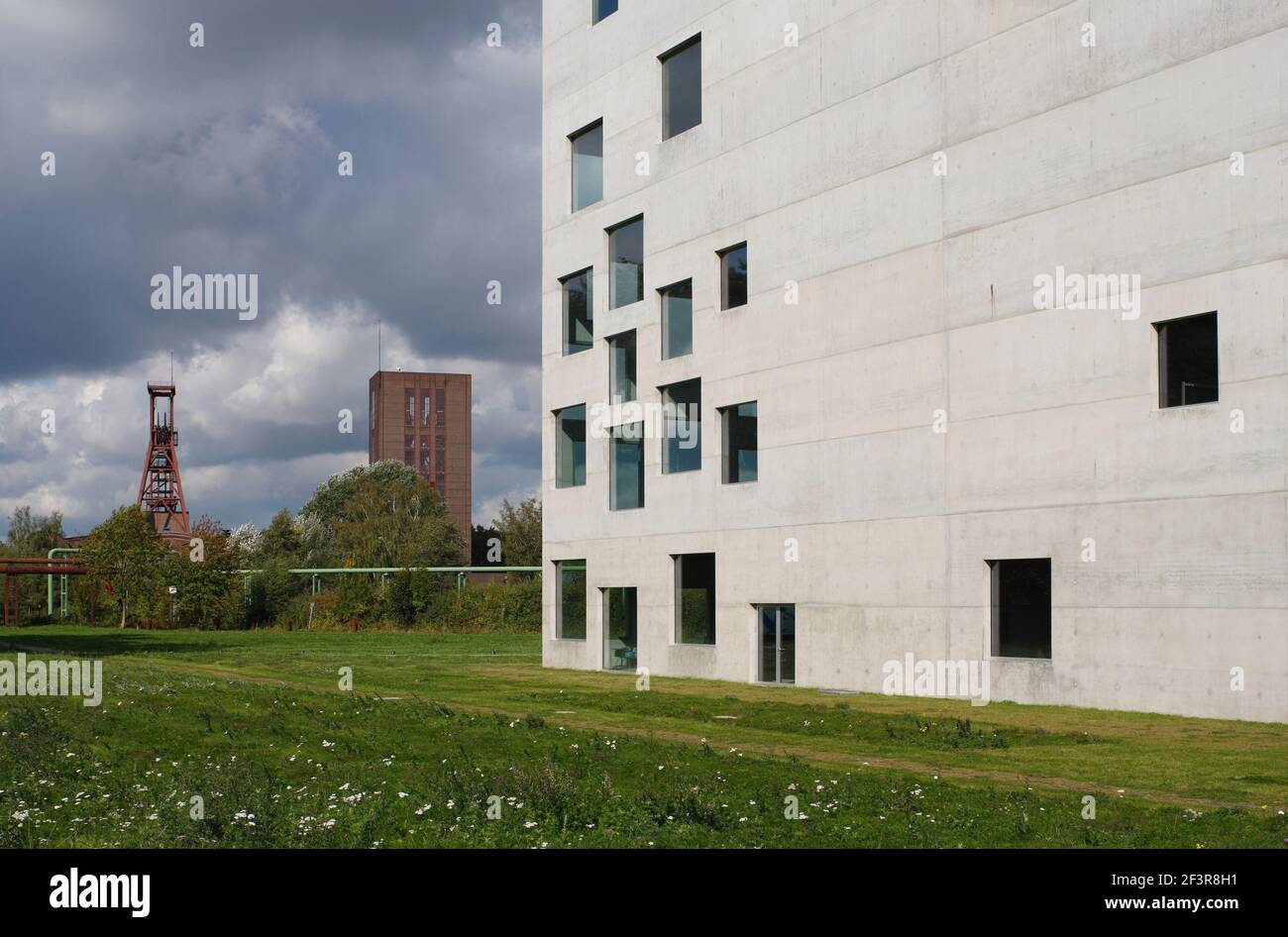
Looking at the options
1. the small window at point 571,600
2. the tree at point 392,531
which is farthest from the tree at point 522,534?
the small window at point 571,600

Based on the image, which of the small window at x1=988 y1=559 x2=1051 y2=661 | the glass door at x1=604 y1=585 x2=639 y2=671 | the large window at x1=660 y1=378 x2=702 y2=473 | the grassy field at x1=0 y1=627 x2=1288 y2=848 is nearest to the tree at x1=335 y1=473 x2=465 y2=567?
the glass door at x1=604 y1=585 x2=639 y2=671

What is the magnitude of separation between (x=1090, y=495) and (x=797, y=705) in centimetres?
671

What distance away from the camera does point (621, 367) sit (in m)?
38.4

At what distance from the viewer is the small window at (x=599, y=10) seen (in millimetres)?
39594

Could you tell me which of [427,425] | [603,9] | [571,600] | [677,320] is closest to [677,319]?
[677,320]

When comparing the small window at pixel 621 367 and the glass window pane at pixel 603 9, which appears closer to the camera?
the small window at pixel 621 367

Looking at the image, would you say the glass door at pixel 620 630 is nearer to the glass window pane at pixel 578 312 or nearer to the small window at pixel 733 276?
the glass window pane at pixel 578 312

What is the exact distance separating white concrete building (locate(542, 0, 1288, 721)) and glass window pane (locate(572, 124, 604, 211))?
101 millimetres

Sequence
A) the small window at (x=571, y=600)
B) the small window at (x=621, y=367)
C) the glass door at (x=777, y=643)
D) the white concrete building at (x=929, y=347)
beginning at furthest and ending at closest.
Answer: the small window at (x=571, y=600), the small window at (x=621, y=367), the glass door at (x=777, y=643), the white concrete building at (x=929, y=347)

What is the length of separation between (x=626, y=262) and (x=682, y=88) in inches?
201

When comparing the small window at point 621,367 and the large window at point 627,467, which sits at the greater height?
the small window at point 621,367

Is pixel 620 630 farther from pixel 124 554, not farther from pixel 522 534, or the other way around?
pixel 522 534

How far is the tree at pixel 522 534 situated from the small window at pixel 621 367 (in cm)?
6014

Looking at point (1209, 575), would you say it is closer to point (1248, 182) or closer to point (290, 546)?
point (1248, 182)
